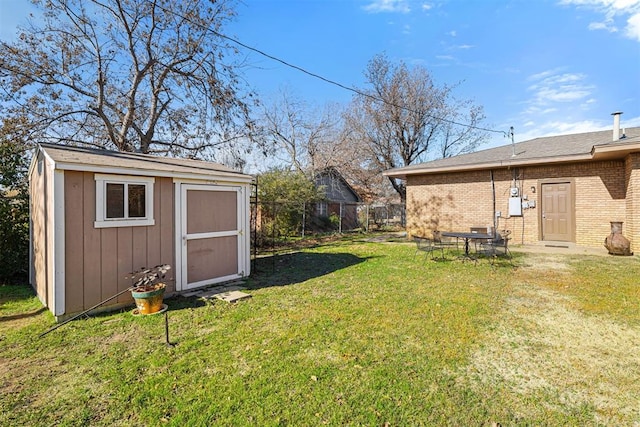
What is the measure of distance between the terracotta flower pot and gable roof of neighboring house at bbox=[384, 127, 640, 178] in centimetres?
1050

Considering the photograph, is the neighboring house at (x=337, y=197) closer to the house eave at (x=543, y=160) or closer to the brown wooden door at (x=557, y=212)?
the house eave at (x=543, y=160)

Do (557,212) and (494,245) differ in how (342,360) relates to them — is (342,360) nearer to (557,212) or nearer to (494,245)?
(494,245)

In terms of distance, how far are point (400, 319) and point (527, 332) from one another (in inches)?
57.6

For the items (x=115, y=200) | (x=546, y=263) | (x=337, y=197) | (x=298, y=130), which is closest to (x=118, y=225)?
(x=115, y=200)

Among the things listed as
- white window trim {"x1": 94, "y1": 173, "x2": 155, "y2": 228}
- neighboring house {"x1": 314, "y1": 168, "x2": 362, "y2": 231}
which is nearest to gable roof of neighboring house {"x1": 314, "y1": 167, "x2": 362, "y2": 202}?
neighboring house {"x1": 314, "y1": 168, "x2": 362, "y2": 231}

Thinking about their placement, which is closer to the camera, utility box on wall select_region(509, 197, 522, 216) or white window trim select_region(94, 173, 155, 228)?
white window trim select_region(94, 173, 155, 228)

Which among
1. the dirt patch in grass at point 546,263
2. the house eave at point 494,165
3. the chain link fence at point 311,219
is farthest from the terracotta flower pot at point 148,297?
the house eave at point 494,165

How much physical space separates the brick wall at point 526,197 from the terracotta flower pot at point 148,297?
10.5 metres

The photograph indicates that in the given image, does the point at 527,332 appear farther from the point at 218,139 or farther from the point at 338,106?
the point at 338,106

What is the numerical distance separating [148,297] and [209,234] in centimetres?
166

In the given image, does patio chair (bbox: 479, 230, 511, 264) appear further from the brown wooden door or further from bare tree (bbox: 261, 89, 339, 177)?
bare tree (bbox: 261, 89, 339, 177)

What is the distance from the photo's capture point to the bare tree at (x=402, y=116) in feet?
67.7

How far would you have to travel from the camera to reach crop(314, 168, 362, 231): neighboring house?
61.4 feet

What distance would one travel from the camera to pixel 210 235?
570 centimetres
